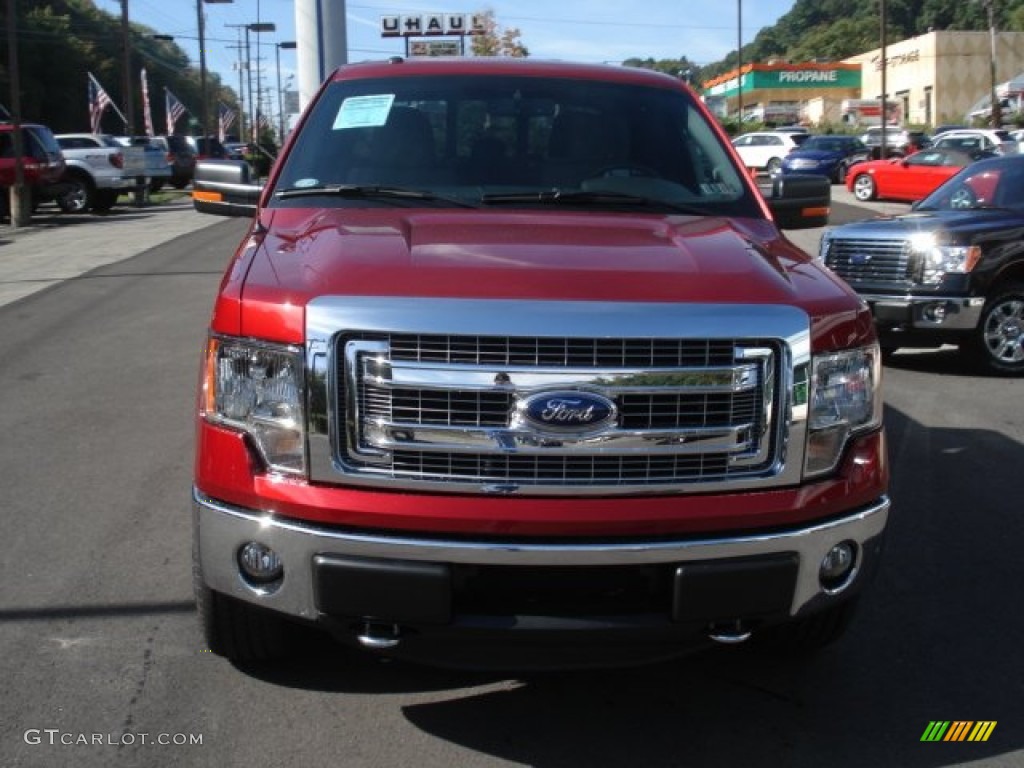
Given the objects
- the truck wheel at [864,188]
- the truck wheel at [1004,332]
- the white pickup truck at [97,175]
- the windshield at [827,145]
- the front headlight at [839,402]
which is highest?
the windshield at [827,145]

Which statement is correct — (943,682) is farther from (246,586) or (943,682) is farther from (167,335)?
(167,335)

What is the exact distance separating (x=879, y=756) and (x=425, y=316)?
1811 mm

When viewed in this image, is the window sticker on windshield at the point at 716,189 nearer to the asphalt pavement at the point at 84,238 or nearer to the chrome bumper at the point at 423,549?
the chrome bumper at the point at 423,549

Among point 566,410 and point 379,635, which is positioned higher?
point 566,410

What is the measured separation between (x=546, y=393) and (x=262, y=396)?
782mm

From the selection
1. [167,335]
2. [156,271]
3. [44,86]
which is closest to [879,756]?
[167,335]

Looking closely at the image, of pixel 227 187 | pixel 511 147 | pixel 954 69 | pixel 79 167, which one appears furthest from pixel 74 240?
pixel 954 69

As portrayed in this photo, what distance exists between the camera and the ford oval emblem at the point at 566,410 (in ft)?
9.50

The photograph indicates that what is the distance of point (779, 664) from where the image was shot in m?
3.84

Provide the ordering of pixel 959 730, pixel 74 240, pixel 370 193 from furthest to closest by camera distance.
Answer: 1. pixel 74 240
2. pixel 370 193
3. pixel 959 730

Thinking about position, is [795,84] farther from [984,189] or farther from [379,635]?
[379,635]

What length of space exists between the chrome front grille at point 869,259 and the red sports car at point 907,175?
15461mm

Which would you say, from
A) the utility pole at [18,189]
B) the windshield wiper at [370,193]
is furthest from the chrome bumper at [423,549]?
the utility pole at [18,189]

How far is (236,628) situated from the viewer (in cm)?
345
